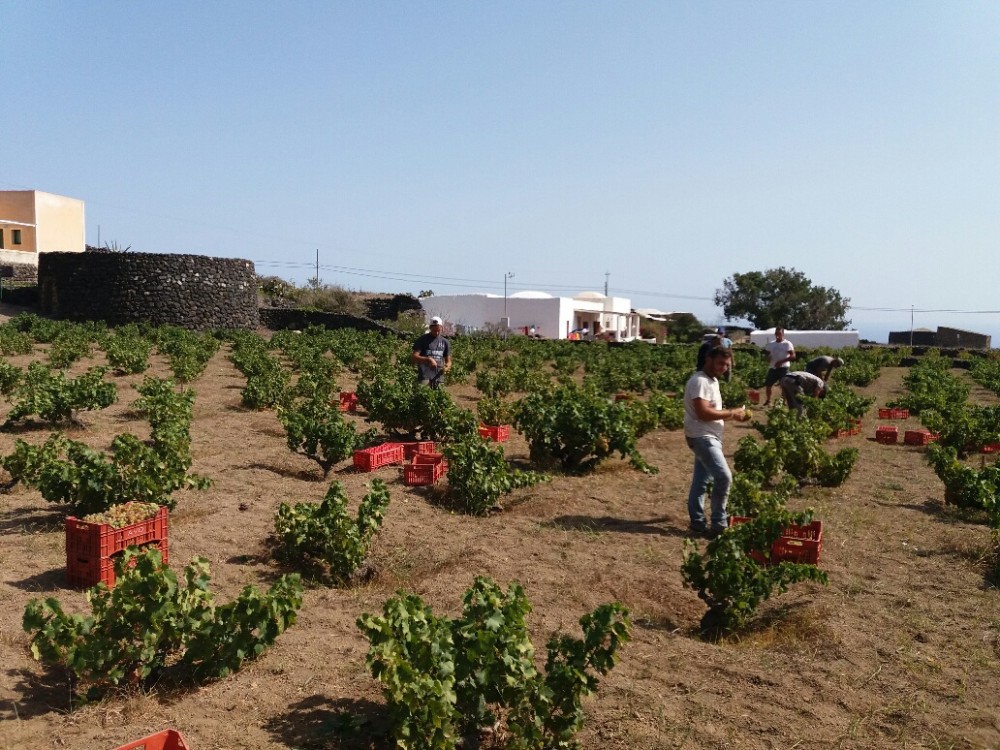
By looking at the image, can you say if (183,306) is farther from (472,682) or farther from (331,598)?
(472,682)

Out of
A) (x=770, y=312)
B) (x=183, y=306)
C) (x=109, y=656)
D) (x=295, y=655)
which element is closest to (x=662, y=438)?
(x=295, y=655)

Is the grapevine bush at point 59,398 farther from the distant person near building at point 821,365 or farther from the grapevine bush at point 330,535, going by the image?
the distant person near building at point 821,365

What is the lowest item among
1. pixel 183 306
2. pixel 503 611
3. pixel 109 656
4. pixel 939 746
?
pixel 939 746

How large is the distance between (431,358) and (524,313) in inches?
1697

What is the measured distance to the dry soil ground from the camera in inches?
144

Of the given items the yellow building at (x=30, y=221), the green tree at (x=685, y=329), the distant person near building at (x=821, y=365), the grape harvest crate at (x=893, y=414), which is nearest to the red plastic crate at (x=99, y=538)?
the distant person near building at (x=821, y=365)

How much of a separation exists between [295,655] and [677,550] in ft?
10.6

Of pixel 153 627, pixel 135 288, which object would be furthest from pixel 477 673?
pixel 135 288

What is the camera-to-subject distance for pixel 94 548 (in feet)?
16.3

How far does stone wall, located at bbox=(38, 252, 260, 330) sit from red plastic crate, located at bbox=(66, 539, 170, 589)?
26500 mm

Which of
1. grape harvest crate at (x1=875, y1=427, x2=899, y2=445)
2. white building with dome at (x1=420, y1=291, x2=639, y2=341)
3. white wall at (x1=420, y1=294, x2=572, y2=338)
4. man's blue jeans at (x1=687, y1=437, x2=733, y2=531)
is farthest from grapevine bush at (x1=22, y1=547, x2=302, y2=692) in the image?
white wall at (x1=420, y1=294, x2=572, y2=338)

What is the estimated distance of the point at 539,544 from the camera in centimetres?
643

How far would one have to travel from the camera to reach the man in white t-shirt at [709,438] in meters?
6.64

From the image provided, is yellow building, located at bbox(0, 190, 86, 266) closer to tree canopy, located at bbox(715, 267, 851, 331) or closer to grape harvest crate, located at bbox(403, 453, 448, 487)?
grape harvest crate, located at bbox(403, 453, 448, 487)
